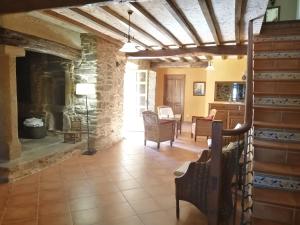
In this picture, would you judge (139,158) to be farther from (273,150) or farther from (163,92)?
(163,92)

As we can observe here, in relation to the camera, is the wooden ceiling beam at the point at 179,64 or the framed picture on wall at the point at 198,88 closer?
the wooden ceiling beam at the point at 179,64

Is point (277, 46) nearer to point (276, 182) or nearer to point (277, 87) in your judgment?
point (277, 87)

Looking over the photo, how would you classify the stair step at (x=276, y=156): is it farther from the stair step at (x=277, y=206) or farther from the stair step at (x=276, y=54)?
the stair step at (x=276, y=54)

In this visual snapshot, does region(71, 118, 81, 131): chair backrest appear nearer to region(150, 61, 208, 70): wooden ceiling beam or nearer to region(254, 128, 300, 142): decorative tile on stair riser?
region(254, 128, 300, 142): decorative tile on stair riser

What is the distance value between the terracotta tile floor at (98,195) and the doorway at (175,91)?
6.16m

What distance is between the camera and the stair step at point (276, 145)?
8.00 feet

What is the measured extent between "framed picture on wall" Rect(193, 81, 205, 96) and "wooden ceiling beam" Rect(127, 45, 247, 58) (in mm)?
4602

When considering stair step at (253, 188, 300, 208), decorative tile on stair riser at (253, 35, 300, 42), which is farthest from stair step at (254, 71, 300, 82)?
stair step at (253, 188, 300, 208)

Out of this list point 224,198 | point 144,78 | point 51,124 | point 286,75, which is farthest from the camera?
point 144,78

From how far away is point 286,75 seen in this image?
10.3ft

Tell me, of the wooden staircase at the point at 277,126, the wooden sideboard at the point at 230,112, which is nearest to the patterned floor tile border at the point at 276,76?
the wooden staircase at the point at 277,126

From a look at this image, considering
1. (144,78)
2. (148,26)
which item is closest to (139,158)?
(148,26)

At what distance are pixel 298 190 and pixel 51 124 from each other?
4.98 metres

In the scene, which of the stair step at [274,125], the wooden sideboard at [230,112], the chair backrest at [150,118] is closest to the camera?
the stair step at [274,125]
